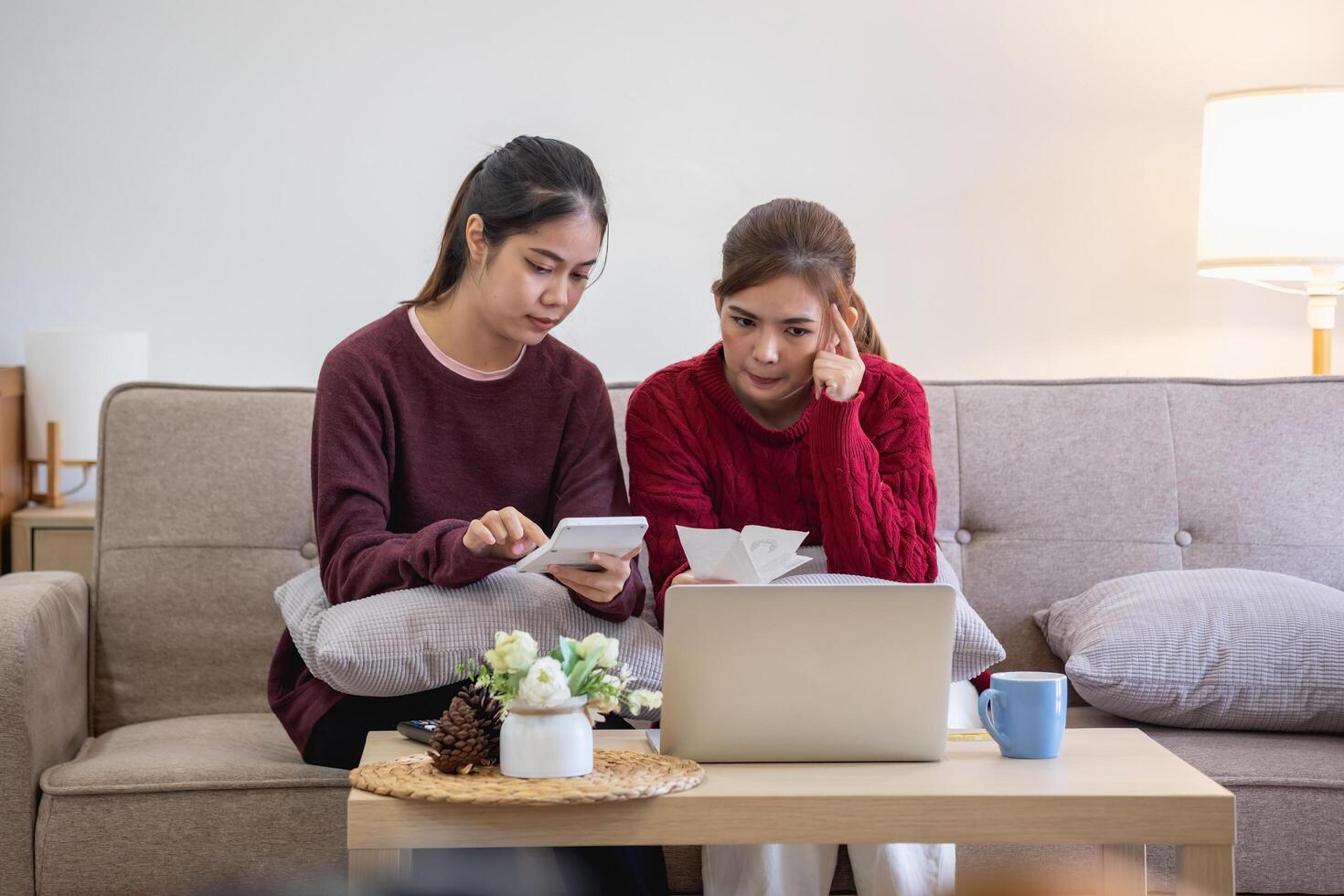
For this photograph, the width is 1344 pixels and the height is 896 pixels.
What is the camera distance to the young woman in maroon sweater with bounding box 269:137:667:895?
1648 mm

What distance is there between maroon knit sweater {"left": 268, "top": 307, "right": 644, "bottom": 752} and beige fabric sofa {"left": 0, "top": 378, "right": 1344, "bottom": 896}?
0.62 ft

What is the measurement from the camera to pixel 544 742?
1.18m

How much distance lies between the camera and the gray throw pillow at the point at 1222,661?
6.00 ft

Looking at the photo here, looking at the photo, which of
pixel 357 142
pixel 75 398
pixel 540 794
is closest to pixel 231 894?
pixel 540 794

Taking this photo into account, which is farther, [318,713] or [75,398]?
[75,398]

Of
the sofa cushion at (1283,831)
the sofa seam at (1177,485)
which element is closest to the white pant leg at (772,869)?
the sofa cushion at (1283,831)

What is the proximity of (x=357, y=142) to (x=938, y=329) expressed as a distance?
48.5 inches

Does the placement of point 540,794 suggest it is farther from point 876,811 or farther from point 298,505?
point 298,505

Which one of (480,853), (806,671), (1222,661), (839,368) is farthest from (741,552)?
(1222,661)

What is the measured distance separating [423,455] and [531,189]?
37 centimetres

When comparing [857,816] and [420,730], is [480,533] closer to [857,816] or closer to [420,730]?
[420,730]

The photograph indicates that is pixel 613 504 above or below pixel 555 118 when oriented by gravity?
below

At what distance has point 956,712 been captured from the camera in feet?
5.75

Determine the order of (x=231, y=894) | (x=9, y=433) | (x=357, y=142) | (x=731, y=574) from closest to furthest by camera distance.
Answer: (x=231, y=894), (x=731, y=574), (x=9, y=433), (x=357, y=142)
